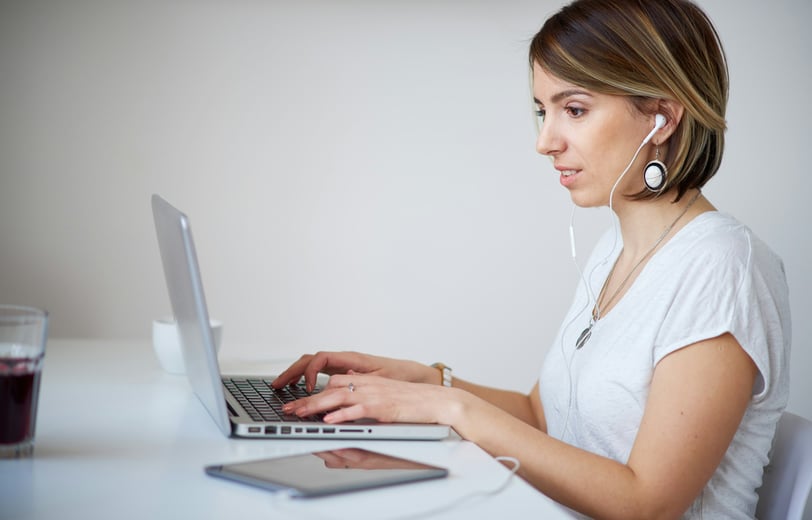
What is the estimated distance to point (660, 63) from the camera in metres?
1.32

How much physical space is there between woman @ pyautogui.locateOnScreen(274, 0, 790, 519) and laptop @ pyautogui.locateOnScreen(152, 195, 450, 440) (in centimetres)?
3

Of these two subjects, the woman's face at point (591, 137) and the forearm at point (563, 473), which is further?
the woman's face at point (591, 137)

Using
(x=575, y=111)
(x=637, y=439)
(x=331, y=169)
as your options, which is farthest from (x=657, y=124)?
(x=331, y=169)

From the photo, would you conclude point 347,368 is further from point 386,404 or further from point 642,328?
point 642,328

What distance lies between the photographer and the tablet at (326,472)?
0.80 m

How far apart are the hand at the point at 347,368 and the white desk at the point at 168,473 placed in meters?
0.17

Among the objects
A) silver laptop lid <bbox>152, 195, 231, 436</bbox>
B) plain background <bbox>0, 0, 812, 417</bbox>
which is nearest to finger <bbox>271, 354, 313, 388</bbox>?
silver laptop lid <bbox>152, 195, 231, 436</bbox>

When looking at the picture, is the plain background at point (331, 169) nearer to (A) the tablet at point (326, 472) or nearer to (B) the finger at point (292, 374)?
(B) the finger at point (292, 374)

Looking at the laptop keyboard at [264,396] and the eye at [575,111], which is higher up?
the eye at [575,111]

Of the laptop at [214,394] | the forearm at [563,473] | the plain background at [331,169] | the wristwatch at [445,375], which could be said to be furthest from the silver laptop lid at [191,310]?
the plain background at [331,169]

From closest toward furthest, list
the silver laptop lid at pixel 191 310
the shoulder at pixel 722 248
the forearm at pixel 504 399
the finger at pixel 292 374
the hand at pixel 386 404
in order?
the silver laptop lid at pixel 191 310
the hand at pixel 386 404
the shoulder at pixel 722 248
the finger at pixel 292 374
the forearm at pixel 504 399

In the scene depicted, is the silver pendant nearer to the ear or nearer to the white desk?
the ear

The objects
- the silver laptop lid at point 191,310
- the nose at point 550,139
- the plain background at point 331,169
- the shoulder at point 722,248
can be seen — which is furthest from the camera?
the plain background at point 331,169

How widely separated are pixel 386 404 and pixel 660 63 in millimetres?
669
